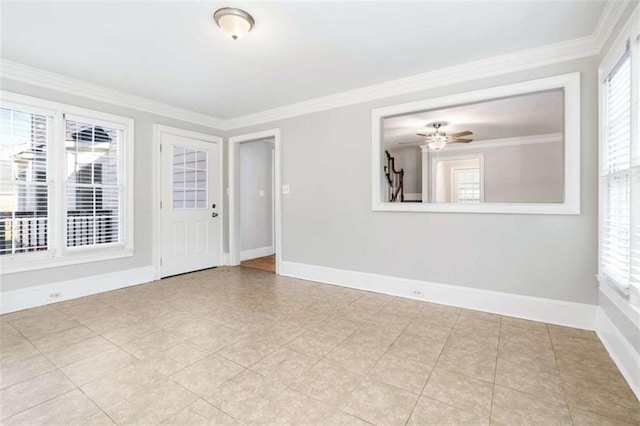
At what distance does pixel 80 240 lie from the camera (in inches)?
141

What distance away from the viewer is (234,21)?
2.23 metres

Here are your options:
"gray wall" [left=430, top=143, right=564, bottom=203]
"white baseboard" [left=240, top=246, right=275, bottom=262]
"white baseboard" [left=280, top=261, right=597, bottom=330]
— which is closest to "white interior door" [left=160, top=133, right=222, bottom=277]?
"white baseboard" [left=240, top=246, right=275, bottom=262]

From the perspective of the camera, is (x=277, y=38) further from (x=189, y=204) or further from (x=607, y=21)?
(x=189, y=204)

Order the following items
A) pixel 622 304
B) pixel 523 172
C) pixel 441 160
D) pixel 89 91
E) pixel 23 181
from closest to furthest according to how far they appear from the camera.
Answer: pixel 622 304
pixel 23 181
pixel 89 91
pixel 523 172
pixel 441 160

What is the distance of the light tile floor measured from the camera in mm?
→ 1586

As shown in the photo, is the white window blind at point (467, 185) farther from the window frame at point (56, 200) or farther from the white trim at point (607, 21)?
the window frame at point (56, 200)

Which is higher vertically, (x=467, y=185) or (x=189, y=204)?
(x=467, y=185)

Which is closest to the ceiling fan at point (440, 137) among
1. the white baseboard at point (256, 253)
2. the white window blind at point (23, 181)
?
the white baseboard at point (256, 253)

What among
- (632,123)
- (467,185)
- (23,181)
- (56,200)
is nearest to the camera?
(632,123)

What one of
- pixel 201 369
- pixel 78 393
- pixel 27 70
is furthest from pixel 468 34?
pixel 27 70

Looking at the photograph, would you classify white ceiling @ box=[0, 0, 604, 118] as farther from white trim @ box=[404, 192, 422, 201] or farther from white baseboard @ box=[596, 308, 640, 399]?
white trim @ box=[404, 192, 422, 201]

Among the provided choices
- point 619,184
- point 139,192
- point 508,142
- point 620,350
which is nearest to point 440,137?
point 508,142

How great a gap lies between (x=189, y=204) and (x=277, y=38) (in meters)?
3.06

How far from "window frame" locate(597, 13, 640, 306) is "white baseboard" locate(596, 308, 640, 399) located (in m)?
0.27
